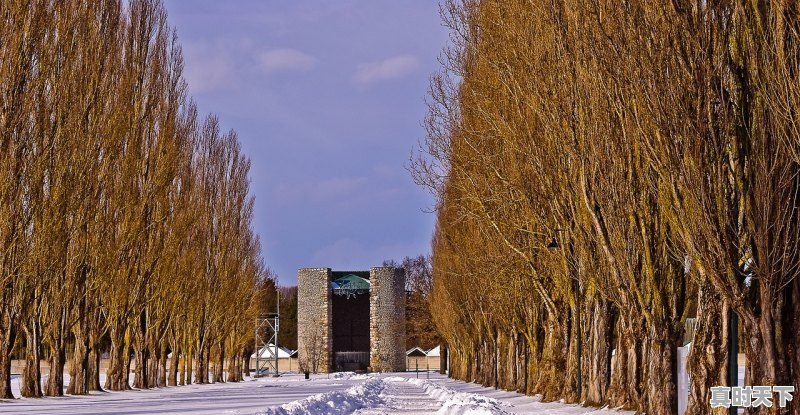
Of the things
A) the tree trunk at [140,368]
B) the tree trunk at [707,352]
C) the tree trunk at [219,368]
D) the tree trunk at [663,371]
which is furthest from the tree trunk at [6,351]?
the tree trunk at [219,368]

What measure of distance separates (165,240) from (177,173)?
3.05 metres

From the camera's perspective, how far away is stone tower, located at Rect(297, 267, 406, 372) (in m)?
90.7

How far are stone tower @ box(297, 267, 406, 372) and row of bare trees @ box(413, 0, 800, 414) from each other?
57392 mm

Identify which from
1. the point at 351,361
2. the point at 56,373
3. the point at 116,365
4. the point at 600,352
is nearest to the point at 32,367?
the point at 56,373

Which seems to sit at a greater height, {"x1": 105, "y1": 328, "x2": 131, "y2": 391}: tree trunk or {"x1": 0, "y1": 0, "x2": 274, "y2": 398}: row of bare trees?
{"x1": 0, "y1": 0, "x2": 274, "y2": 398}: row of bare trees

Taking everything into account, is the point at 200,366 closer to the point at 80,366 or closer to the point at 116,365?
the point at 116,365

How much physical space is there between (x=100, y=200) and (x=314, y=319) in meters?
56.8

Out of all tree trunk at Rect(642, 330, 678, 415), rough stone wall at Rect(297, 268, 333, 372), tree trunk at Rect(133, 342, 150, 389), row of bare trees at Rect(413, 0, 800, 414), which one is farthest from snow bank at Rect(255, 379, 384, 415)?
rough stone wall at Rect(297, 268, 333, 372)

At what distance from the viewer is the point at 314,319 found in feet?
300

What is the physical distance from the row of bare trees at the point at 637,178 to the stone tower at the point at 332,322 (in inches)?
2260

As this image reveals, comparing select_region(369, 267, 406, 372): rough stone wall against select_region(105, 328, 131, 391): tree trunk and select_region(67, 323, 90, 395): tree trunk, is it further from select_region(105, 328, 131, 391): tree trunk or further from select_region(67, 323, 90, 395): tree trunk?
select_region(67, 323, 90, 395): tree trunk

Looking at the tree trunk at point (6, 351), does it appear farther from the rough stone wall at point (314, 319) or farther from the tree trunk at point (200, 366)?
the rough stone wall at point (314, 319)

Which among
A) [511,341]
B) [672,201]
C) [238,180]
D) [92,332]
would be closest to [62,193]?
[92,332]

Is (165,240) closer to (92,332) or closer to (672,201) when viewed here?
(92,332)
